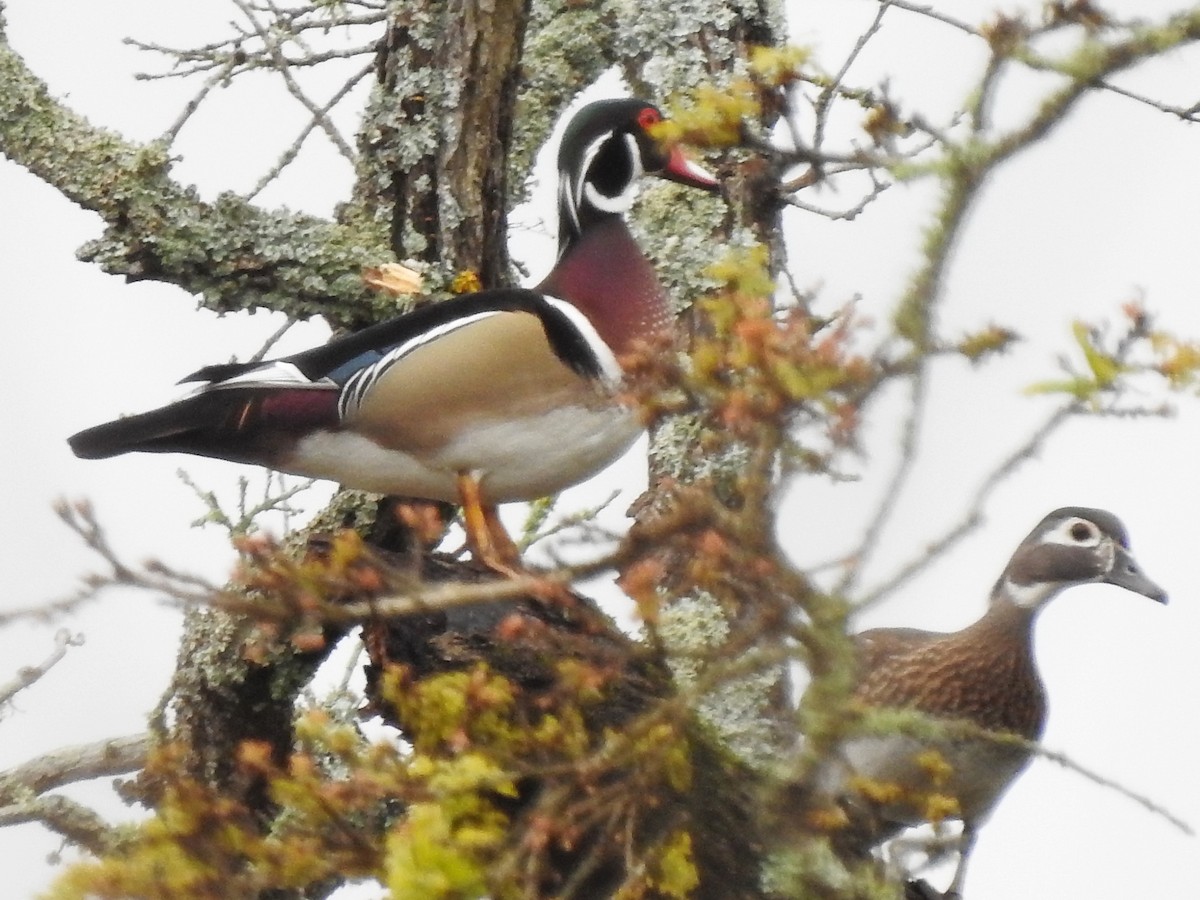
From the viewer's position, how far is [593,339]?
6.86ft

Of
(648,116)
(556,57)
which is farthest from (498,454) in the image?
(556,57)

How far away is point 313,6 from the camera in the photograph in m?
2.74

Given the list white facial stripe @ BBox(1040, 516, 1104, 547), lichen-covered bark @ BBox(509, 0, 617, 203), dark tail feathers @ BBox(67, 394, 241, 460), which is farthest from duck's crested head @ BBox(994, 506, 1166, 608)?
dark tail feathers @ BBox(67, 394, 241, 460)

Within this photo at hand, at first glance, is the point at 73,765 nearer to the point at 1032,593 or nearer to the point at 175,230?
the point at 175,230

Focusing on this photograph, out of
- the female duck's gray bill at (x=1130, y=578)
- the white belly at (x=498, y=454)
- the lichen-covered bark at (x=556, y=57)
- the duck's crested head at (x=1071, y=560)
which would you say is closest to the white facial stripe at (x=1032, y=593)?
the duck's crested head at (x=1071, y=560)

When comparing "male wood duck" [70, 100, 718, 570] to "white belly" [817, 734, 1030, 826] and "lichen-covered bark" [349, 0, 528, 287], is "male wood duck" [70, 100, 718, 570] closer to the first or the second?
"lichen-covered bark" [349, 0, 528, 287]

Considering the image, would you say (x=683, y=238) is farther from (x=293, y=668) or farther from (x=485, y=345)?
(x=293, y=668)

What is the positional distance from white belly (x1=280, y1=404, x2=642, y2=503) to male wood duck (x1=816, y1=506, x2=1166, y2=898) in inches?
16.4

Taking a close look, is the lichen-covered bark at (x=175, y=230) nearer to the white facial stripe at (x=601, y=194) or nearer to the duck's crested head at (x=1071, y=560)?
the white facial stripe at (x=601, y=194)

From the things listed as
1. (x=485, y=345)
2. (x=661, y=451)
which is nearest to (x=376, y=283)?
(x=485, y=345)

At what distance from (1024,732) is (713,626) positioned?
466 millimetres

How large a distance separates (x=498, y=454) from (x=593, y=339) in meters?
0.18

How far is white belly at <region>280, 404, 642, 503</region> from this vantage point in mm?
2033

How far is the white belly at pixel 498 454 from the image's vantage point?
2033 mm
